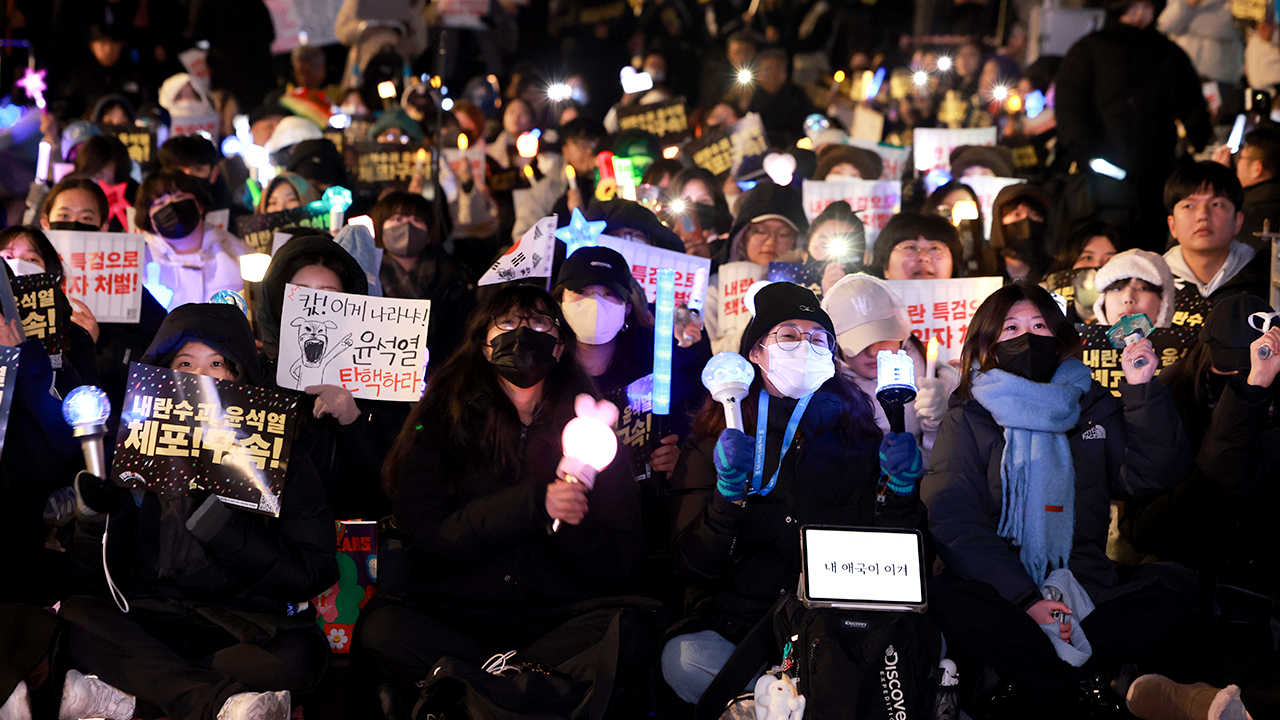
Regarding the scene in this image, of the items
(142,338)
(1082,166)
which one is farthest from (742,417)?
(1082,166)

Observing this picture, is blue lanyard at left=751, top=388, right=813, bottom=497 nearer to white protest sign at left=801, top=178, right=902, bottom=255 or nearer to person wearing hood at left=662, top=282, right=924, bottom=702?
person wearing hood at left=662, top=282, right=924, bottom=702

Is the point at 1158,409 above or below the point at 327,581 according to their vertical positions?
above

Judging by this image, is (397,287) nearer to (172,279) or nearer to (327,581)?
(172,279)

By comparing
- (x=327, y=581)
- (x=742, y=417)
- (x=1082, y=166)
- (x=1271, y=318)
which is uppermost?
(x=1082, y=166)

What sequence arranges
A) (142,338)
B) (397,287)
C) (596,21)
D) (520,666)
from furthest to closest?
(596,21) < (397,287) < (142,338) < (520,666)

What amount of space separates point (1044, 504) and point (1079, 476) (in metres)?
0.26

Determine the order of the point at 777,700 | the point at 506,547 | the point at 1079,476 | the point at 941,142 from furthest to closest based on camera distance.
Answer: the point at 941,142 < the point at 1079,476 < the point at 506,547 < the point at 777,700

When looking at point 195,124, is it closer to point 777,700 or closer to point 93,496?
point 93,496

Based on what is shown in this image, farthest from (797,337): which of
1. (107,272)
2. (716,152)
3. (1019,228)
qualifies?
(716,152)

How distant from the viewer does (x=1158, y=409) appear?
4.55 meters

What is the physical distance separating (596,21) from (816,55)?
238 centimetres

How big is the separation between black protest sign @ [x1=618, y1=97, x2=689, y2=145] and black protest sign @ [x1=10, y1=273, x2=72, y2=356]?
5.33 metres

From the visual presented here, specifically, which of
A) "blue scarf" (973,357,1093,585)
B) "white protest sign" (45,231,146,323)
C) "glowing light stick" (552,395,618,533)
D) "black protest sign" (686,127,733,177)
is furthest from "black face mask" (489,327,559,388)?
"black protest sign" (686,127,733,177)

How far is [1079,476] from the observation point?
476 cm
